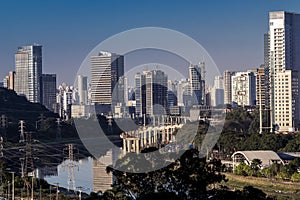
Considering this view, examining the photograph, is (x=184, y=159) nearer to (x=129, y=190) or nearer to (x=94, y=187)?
(x=129, y=190)

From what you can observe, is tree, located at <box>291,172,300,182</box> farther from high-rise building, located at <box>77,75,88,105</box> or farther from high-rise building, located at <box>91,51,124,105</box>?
high-rise building, located at <box>77,75,88,105</box>

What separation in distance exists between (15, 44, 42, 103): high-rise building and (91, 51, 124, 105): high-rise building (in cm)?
482

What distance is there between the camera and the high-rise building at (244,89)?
25.1m

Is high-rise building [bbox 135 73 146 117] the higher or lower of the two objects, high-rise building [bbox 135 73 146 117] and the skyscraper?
the lower

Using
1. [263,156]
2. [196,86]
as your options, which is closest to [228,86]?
[196,86]

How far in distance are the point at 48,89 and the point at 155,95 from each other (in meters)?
9.83

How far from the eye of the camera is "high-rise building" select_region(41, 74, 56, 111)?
30828mm

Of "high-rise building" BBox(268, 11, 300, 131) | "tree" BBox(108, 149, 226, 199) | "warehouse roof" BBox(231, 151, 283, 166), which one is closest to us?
"tree" BBox(108, 149, 226, 199)

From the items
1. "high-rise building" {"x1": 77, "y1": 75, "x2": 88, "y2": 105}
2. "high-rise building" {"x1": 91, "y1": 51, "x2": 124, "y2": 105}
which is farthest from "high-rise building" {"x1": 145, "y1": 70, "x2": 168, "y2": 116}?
"high-rise building" {"x1": 77, "y1": 75, "x2": 88, "y2": 105}

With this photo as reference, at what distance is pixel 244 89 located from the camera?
2550cm

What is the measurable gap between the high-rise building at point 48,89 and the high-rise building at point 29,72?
23cm

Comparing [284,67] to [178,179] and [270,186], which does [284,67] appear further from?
[178,179]

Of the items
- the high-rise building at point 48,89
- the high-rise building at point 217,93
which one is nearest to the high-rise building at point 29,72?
the high-rise building at point 48,89

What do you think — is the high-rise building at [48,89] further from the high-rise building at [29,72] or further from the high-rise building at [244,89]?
the high-rise building at [244,89]
